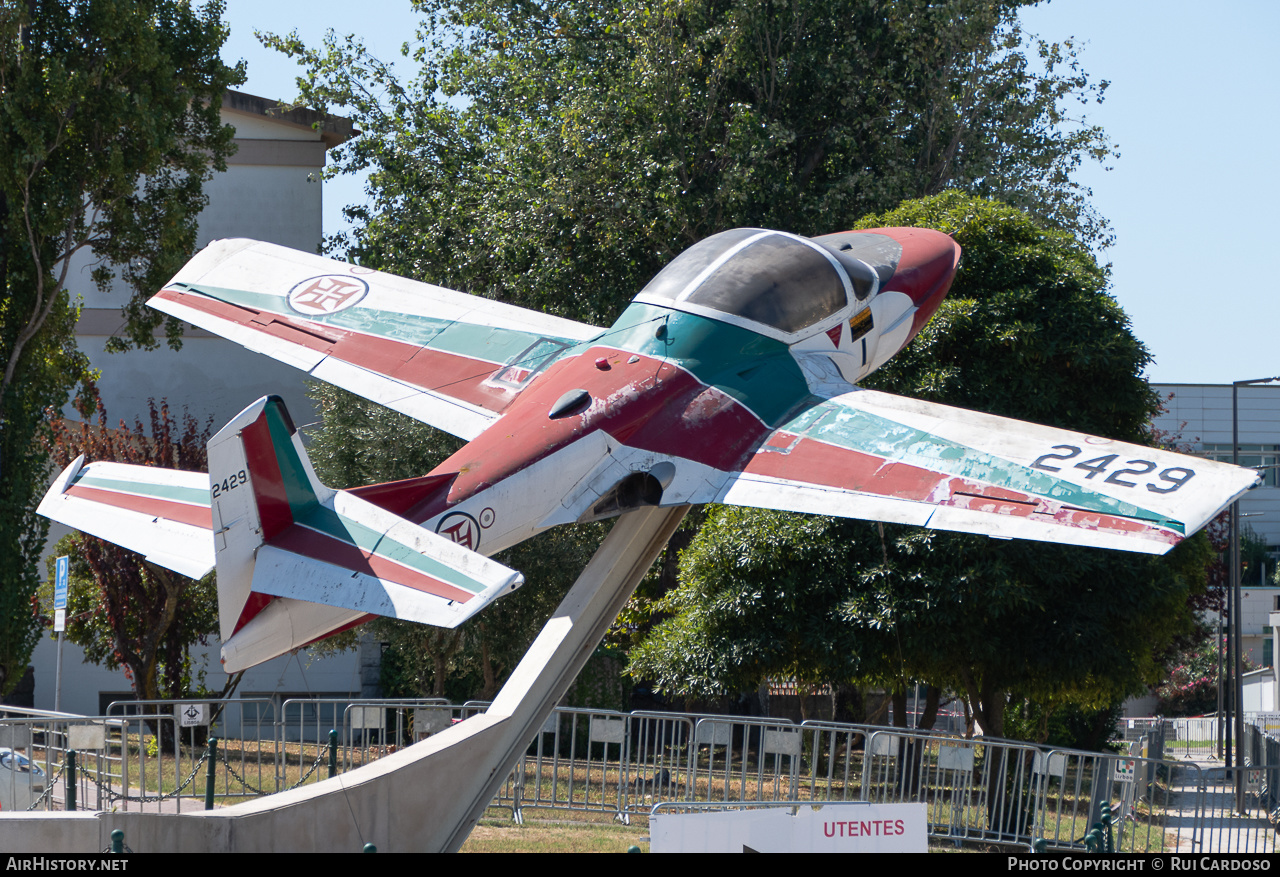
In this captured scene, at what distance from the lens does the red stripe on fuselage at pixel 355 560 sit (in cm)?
766

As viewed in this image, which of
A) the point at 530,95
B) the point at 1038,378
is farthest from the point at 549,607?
the point at 530,95

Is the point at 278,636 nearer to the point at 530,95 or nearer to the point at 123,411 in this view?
the point at 530,95

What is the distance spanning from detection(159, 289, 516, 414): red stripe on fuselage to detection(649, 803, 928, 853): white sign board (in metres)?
6.34

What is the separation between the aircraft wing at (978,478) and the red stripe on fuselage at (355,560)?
10.2 feet

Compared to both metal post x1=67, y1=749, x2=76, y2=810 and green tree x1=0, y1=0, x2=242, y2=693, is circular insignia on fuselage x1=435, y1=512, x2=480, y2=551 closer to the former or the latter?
metal post x1=67, y1=749, x2=76, y2=810

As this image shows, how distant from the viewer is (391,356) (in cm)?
1267

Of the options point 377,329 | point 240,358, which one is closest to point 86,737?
point 377,329

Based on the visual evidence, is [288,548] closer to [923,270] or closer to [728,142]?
[923,270]

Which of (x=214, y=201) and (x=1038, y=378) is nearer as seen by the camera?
(x=1038, y=378)

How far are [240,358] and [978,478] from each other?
27090mm

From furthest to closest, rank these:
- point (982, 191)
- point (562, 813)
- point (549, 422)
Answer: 1. point (982, 191)
2. point (562, 813)
3. point (549, 422)

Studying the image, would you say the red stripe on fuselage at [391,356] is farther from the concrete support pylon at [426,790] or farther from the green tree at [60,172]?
the green tree at [60,172]

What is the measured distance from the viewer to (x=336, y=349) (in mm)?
12680
